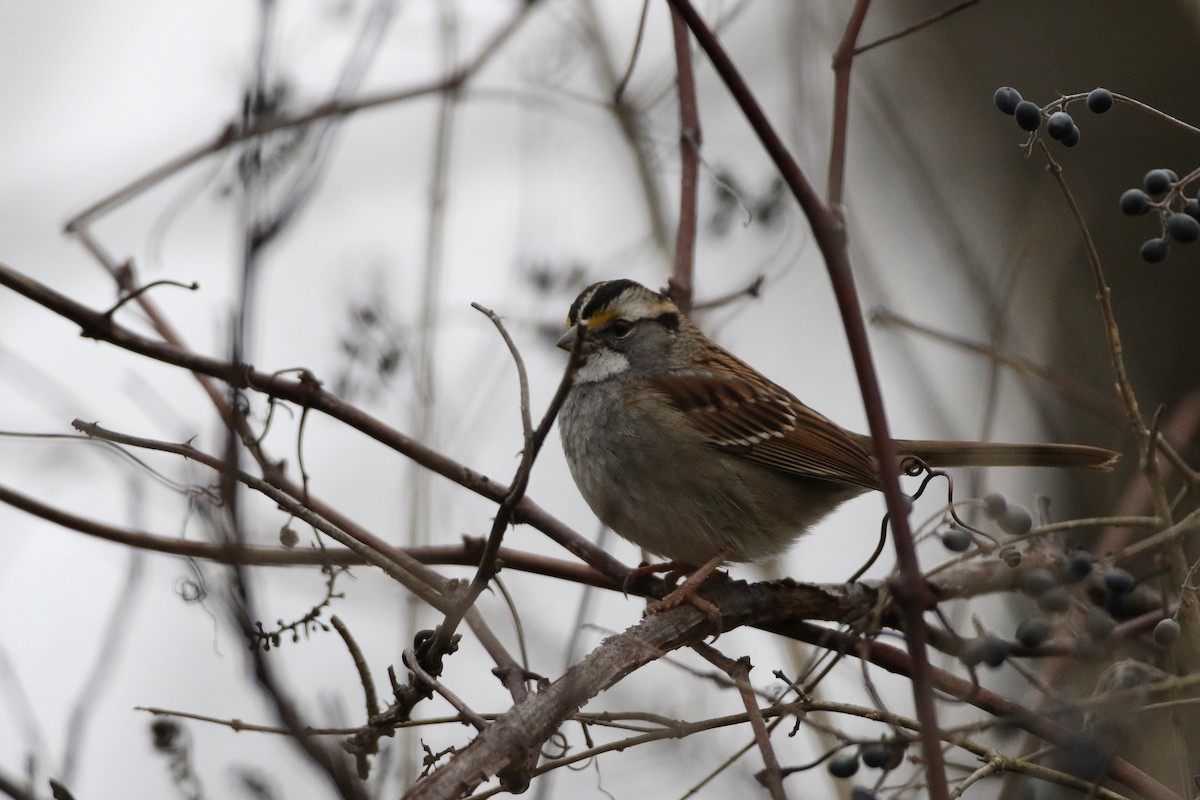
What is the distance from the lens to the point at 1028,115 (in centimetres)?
211

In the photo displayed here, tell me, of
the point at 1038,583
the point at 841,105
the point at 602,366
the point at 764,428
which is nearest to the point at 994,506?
the point at 1038,583

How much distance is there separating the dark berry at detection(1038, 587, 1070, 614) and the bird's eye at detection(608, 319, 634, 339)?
70.3 inches

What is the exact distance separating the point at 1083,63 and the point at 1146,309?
1.02 metres

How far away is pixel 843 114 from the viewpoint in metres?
2.37

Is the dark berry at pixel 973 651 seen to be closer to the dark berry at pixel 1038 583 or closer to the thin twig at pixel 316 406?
the dark berry at pixel 1038 583

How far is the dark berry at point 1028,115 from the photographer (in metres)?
2.10

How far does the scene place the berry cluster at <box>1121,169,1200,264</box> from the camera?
2014 millimetres

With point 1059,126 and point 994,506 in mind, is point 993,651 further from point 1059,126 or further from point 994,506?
point 1059,126

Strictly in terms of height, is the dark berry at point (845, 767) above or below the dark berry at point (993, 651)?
below

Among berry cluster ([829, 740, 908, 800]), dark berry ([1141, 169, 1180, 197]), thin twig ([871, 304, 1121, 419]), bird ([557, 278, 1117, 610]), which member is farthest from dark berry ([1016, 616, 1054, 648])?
bird ([557, 278, 1117, 610])

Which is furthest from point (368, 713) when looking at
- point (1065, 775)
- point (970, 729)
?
point (1065, 775)

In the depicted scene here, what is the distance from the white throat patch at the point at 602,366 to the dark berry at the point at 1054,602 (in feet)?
5.48

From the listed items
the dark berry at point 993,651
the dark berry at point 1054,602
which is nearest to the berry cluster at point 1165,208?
the dark berry at point 1054,602

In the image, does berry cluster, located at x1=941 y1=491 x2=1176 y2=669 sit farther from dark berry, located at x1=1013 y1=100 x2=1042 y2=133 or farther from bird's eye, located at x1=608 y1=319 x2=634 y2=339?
bird's eye, located at x1=608 y1=319 x2=634 y2=339
